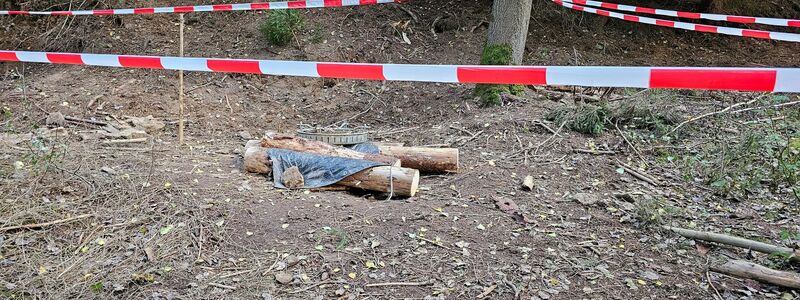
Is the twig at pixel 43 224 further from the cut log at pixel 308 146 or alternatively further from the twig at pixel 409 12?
the twig at pixel 409 12

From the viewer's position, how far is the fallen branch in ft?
11.0

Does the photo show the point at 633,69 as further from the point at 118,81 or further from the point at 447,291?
the point at 118,81

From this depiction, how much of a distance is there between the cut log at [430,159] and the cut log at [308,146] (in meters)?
0.23

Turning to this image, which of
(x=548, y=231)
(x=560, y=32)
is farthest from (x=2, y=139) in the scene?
(x=560, y=32)

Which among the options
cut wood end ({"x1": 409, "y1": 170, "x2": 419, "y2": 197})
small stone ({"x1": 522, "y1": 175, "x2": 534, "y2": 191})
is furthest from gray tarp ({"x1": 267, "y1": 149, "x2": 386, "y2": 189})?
small stone ({"x1": 522, "y1": 175, "x2": 534, "y2": 191})

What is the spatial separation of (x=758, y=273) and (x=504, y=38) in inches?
178

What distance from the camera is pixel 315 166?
4.80 meters

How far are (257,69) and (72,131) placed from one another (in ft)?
10.2

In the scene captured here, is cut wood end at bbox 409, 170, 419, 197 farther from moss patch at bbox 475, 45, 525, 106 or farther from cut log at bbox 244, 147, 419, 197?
moss patch at bbox 475, 45, 525, 106

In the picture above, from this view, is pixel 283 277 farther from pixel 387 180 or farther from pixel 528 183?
pixel 528 183

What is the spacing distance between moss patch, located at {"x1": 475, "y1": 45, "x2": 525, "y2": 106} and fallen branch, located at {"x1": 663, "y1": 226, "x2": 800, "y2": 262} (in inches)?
137

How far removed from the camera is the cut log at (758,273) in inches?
126

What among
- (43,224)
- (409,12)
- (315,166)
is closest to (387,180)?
(315,166)

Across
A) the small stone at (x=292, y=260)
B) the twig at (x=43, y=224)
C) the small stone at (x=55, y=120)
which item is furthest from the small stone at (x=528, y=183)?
the small stone at (x=55, y=120)
